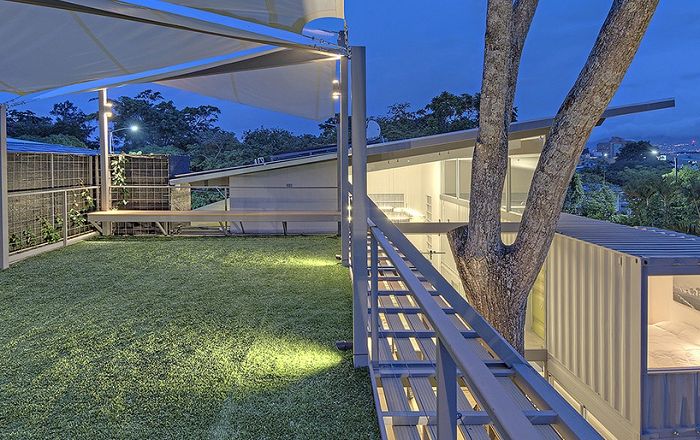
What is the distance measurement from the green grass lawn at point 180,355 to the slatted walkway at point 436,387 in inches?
7.7

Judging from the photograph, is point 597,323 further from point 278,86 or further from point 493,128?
point 278,86

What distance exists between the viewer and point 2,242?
6.79 m

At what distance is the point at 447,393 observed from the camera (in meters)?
1.00

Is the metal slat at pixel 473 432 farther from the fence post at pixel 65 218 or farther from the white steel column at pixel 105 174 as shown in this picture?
the white steel column at pixel 105 174

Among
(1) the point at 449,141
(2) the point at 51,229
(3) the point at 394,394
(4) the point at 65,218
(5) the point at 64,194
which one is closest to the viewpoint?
(3) the point at 394,394

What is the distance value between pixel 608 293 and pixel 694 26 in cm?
9469

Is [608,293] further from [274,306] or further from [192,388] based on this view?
[192,388]

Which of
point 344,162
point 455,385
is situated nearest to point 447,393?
point 455,385

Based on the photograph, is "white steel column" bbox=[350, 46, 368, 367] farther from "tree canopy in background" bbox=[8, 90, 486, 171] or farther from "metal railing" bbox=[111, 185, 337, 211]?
"tree canopy in background" bbox=[8, 90, 486, 171]

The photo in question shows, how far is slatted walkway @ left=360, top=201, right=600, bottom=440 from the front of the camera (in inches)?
44.3

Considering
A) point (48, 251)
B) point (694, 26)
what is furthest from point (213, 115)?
point (694, 26)

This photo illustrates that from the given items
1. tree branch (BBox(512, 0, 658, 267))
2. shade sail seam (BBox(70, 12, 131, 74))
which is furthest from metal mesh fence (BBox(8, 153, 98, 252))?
tree branch (BBox(512, 0, 658, 267))

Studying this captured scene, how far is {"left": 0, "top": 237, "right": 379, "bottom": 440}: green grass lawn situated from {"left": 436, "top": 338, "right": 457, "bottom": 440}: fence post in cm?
140

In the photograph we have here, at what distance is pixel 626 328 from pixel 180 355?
3.38 meters
